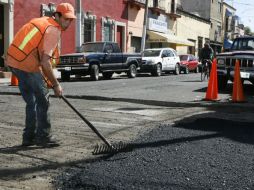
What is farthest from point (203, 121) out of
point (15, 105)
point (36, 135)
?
point (15, 105)

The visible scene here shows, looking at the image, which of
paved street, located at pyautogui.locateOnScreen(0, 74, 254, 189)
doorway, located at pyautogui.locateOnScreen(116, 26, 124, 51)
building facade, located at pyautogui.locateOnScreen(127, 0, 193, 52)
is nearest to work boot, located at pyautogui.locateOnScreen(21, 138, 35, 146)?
paved street, located at pyautogui.locateOnScreen(0, 74, 254, 189)

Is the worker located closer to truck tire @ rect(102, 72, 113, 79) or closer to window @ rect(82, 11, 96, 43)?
truck tire @ rect(102, 72, 113, 79)

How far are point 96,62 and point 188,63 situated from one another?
13.1 metres

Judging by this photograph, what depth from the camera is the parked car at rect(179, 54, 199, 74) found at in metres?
32.9

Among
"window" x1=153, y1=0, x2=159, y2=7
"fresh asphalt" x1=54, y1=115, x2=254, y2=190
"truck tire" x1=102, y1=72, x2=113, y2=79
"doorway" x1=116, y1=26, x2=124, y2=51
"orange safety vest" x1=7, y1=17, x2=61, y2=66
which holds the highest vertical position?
"window" x1=153, y1=0, x2=159, y2=7

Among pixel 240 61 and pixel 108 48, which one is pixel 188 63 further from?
pixel 240 61

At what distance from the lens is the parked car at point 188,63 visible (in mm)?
32938

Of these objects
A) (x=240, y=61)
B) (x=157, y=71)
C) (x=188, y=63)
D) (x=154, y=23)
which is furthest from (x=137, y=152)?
(x=154, y=23)

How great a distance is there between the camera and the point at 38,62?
6.07 m

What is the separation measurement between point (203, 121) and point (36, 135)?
344 centimetres

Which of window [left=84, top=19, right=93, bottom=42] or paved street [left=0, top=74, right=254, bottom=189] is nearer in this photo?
paved street [left=0, top=74, right=254, bottom=189]

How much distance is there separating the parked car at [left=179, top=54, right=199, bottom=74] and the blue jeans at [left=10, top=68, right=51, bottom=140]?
26618mm

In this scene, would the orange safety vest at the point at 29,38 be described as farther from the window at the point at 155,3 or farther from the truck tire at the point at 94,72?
the window at the point at 155,3

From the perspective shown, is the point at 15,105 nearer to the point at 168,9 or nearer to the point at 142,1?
the point at 142,1
